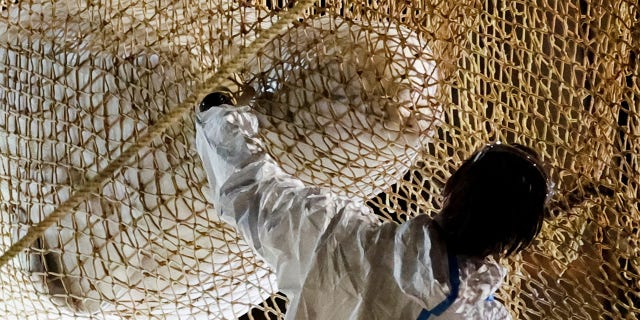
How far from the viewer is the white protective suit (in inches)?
21.4

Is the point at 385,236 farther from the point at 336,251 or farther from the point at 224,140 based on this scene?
the point at 224,140

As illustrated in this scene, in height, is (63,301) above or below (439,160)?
below

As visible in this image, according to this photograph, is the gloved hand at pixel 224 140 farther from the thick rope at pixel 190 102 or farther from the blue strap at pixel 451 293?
the blue strap at pixel 451 293

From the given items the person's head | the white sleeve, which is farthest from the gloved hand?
the person's head

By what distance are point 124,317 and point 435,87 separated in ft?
1.40

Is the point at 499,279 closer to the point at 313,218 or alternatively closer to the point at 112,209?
the point at 313,218

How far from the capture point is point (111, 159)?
78 centimetres

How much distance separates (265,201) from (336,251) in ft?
0.23

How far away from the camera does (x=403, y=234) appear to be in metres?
0.56

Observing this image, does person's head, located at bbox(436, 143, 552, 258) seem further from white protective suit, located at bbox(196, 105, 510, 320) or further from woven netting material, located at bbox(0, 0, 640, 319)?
woven netting material, located at bbox(0, 0, 640, 319)

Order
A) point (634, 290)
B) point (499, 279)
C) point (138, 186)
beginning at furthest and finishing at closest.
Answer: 1. point (138, 186)
2. point (634, 290)
3. point (499, 279)

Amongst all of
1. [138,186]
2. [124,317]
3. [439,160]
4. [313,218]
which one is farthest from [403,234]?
[124,317]

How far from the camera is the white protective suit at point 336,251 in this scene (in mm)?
544

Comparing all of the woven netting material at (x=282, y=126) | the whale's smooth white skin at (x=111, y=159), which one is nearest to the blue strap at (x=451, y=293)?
the woven netting material at (x=282, y=126)
